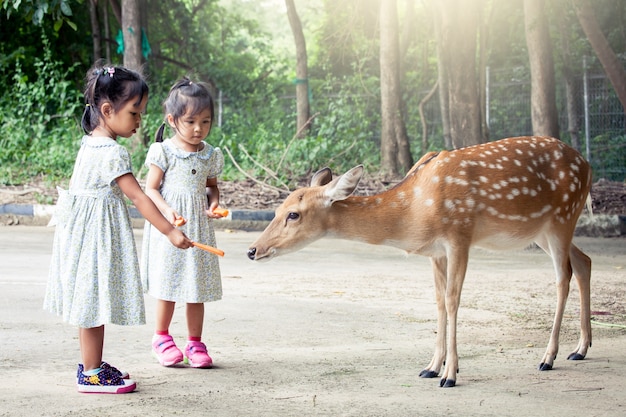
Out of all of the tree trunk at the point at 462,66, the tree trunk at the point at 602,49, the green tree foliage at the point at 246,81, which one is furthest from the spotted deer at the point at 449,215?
the tree trunk at the point at 602,49

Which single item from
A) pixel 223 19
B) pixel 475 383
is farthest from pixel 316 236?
pixel 223 19

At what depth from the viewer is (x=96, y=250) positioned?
4590mm

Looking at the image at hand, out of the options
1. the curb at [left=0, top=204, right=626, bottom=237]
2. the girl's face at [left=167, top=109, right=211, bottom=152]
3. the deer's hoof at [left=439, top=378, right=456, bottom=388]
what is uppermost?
the girl's face at [left=167, top=109, right=211, bottom=152]

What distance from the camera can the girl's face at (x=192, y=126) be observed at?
511cm

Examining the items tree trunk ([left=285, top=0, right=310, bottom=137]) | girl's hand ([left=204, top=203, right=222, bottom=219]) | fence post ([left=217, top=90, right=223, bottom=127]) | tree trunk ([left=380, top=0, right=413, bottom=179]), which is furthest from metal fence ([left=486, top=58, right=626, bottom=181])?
girl's hand ([left=204, top=203, right=222, bottom=219])

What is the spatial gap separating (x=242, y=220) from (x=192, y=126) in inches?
284

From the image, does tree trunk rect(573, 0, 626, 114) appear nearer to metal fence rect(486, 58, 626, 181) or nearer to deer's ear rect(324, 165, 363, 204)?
metal fence rect(486, 58, 626, 181)

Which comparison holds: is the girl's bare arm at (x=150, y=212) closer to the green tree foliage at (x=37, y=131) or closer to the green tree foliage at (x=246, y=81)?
the green tree foliage at (x=246, y=81)

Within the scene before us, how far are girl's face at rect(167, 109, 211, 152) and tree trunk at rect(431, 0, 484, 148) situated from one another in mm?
8207

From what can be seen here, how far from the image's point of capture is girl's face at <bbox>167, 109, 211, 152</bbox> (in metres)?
5.11

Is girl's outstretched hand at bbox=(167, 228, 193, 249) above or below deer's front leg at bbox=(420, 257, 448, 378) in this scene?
above

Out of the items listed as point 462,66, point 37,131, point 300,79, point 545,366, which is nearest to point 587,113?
point 300,79

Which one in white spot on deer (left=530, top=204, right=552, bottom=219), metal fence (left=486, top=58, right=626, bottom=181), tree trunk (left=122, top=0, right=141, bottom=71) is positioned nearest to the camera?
white spot on deer (left=530, top=204, right=552, bottom=219)

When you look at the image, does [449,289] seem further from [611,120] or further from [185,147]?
[611,120]
